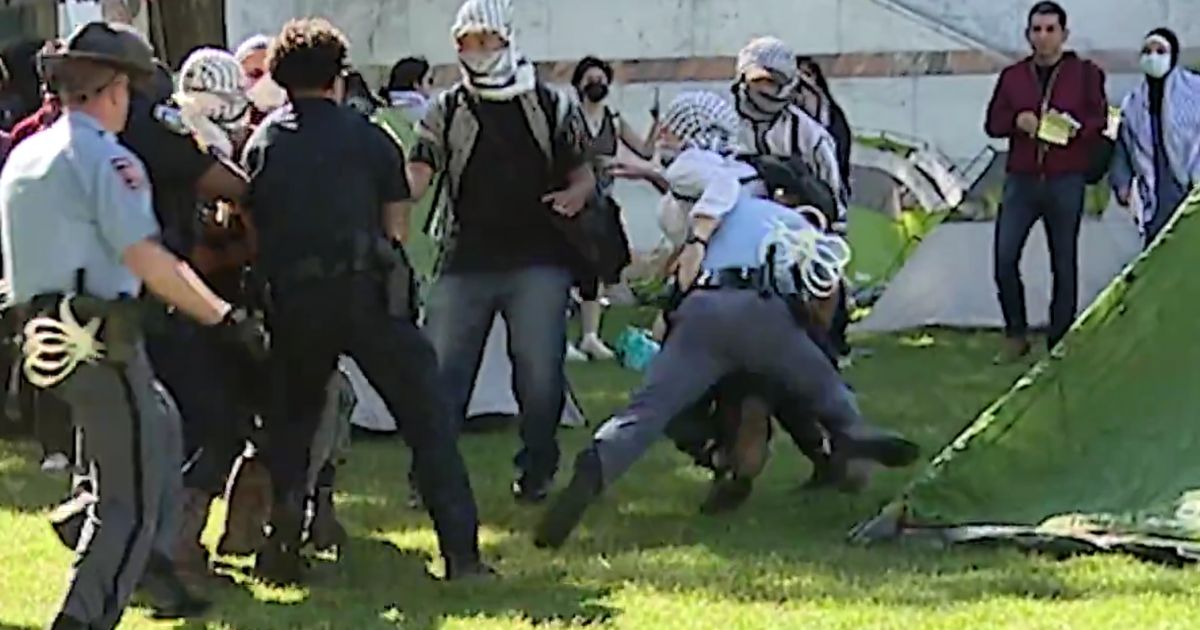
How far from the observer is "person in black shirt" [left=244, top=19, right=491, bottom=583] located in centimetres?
657

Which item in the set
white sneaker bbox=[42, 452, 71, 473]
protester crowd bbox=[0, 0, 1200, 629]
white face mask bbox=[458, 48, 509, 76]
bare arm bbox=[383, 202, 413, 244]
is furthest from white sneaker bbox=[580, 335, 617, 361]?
bare arm bbox=[383, 202, 413, 244]

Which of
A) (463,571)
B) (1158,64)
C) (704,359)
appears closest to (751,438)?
(704,359)

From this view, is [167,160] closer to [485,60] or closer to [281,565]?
[281,565]

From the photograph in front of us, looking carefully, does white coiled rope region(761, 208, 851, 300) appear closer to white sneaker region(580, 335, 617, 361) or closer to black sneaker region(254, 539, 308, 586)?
black sneaker region(254, 539, 308, 586)

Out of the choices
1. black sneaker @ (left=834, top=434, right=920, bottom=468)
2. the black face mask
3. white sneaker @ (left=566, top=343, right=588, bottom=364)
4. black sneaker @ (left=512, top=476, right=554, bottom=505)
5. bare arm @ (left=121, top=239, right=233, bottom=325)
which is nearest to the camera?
bare arm @ (left=121, top=239, right=233, bottom=325)

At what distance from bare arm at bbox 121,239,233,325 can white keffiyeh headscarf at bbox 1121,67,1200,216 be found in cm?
807

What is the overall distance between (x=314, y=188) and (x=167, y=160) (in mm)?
433

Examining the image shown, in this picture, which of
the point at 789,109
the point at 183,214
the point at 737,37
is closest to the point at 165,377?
the point at 183,214

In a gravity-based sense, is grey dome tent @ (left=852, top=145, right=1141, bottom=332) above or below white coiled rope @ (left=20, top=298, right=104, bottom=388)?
below

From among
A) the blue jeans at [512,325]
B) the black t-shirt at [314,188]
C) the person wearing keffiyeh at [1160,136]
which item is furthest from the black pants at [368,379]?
the person wearing keffiyeh at [1160,136]

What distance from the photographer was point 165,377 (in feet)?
22.0

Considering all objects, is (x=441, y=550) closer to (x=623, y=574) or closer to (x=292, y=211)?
(x=623, y=574)

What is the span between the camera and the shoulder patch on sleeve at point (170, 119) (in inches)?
257

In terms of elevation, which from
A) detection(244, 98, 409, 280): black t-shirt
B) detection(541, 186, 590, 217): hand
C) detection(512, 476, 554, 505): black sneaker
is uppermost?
detection(244, 98, 409, 280): black t-shirt
